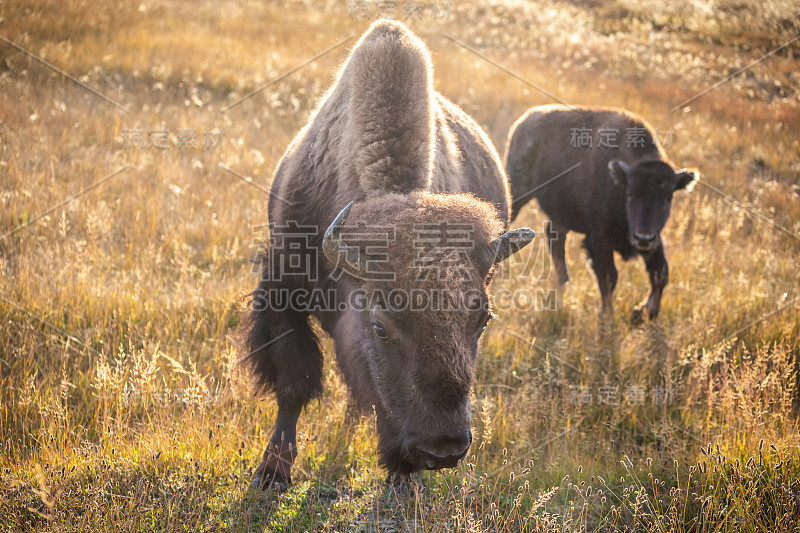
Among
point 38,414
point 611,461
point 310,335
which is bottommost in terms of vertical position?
point 611,461

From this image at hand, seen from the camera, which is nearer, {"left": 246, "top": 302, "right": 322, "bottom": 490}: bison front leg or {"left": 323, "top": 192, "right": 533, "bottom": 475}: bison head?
{"left": 323, "top": 192, "right": 533, "bottom": 475}: bison head

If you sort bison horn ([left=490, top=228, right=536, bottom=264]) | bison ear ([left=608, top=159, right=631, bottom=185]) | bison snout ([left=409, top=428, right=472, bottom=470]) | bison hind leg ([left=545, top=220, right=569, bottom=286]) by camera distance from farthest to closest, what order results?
bison hind leg ([left=545, top=220, right=569, bottom=286]) → bison ear ([left=608, top=159, right=631, bottom=185]) → bison horn ([left=490, top=228, right=536, bottom=264]) → bison snout ([left=409, top=428, right=472, bottom=470])

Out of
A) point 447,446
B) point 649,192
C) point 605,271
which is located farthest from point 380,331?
point 649,192

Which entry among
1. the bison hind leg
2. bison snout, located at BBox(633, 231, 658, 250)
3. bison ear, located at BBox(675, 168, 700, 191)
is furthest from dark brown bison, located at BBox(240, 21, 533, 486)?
the bison hind leg

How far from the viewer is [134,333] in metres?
4.84

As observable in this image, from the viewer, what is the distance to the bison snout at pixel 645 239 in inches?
245

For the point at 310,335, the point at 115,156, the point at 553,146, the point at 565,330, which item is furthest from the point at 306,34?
the point at 310,335

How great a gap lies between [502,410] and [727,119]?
14.3 meters

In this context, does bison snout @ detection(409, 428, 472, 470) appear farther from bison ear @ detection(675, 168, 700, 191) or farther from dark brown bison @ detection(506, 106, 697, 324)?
bison ear @ detection(675, 168, 700, 191)

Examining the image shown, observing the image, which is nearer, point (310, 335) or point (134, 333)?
point (310, 335)

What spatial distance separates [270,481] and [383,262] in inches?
67.5

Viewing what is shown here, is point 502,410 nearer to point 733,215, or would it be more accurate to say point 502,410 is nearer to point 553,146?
point 553,146

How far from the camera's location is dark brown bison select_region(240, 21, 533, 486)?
259cm

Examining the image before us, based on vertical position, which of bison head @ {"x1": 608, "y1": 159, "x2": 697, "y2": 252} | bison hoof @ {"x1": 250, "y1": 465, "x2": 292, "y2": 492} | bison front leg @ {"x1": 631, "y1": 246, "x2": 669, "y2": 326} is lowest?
bison front leg @ {"x1": 631, "y1": 246, "x2": 669, "y2": 326}
